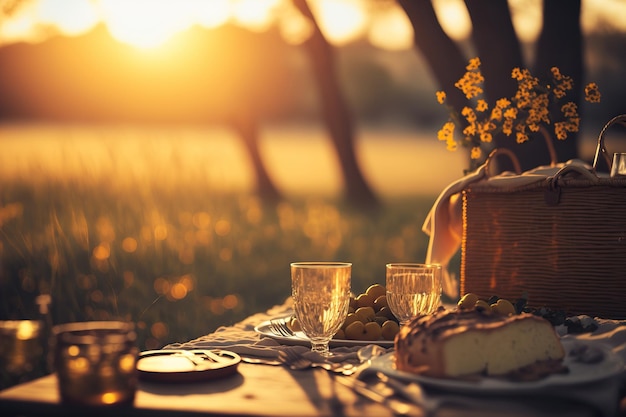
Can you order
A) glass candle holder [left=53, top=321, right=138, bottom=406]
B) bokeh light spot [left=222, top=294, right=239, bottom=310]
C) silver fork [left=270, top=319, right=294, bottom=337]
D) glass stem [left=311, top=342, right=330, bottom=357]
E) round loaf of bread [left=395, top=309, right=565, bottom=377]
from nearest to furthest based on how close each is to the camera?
glass candle holder [left=53, top=321, right=138, bottom=406]
round loaf of bread [left=395, top=309, right=565, bottom=377]
glass stem [left=311, top=342, right=330, bottom=357]
silver fork [left=270, top=319, right=294, bottom=337]
bokeh light spot [left=222, top=294, right=239, bottom=310]

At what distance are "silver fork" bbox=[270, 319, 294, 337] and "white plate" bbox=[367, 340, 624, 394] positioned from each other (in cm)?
46

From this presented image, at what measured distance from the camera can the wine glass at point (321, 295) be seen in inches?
60.7

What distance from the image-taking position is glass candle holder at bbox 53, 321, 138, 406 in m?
1.17

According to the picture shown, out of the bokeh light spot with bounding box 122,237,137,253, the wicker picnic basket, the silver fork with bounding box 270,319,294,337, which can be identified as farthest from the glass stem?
the bokeh light spot with bounding box 122,237,137,253

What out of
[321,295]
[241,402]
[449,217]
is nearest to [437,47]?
[449,217]

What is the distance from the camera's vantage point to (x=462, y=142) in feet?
8.23

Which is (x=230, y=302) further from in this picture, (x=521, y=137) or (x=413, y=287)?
(x=413, y=287)

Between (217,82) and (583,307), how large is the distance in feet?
28.0

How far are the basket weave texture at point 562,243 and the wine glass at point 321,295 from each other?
29.0 inches

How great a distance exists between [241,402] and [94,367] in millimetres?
235

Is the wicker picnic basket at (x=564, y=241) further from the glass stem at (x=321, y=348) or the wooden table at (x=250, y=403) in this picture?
the wooden table at (x=250, y=403)

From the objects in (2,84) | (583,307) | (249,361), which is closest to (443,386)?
(249,361)

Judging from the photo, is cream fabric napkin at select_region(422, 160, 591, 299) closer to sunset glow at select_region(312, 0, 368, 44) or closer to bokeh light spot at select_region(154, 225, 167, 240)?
bokeh light spot at select_region(154, 225, 167, 240)

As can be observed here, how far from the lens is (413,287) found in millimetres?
1717
